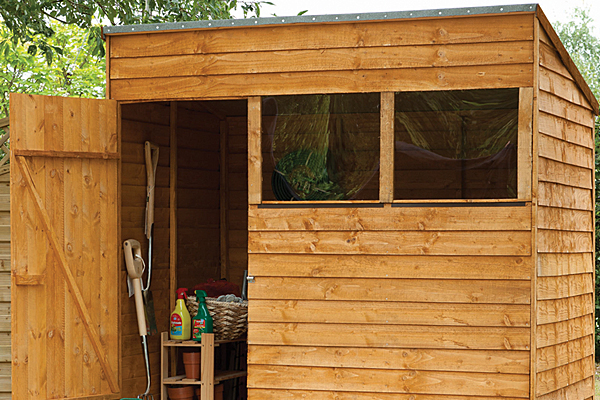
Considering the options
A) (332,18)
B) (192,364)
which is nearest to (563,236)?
(332,18)

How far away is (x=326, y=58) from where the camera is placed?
15.3 feet

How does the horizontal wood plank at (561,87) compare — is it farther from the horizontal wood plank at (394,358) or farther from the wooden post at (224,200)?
the wooden post at (224,200)

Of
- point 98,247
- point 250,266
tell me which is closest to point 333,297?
point 250,266

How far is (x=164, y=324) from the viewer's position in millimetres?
5742

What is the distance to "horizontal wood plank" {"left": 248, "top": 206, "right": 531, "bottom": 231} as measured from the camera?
4.39 metres

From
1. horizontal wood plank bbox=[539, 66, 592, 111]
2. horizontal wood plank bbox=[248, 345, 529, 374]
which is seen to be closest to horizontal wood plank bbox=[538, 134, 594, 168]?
horizontal wood plank bbox=[539, 66, 592, 111]

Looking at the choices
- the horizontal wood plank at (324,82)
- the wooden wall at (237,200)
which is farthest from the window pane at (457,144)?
the wooden wall at (237,200)

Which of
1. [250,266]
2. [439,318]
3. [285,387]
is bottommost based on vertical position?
[285,387]

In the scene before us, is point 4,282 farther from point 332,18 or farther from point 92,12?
point 92,12

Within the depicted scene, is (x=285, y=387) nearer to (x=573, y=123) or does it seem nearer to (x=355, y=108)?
(x=355, y=108)

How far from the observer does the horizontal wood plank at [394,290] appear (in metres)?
4.39

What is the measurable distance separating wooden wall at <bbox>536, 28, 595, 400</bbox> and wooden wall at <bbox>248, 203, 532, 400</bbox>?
0.89 feet

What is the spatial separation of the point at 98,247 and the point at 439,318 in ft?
7.88

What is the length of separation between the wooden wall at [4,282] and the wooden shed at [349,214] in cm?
88
